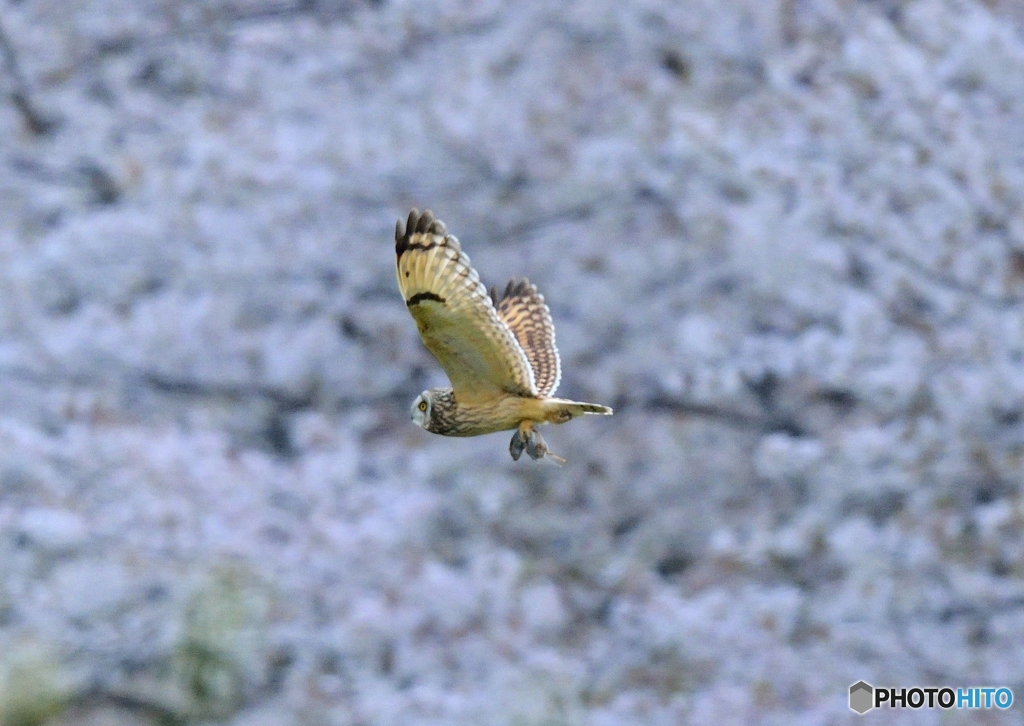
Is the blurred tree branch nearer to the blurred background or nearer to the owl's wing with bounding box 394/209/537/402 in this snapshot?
the blurred background

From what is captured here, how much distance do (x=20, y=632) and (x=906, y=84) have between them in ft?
12.0

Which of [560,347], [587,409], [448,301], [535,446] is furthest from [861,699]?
[448,301]

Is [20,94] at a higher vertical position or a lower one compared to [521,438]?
higher

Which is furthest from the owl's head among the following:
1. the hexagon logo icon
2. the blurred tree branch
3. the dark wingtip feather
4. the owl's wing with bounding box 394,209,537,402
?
the blurred tree branch

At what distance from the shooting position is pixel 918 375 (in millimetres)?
5449

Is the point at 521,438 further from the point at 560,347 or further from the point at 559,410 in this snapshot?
the point at 560,347

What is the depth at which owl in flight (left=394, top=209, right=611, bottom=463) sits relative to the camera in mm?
3385

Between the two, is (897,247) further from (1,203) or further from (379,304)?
(1,203)

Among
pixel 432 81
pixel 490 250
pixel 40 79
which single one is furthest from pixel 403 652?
pixel 40 79

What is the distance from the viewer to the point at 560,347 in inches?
208

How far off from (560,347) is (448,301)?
1905 mm

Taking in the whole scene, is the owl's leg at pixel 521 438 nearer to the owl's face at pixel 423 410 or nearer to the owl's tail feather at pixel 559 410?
the owl's tail feather at pixel 559 410

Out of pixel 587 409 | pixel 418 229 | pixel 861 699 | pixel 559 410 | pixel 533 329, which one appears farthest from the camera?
pixel 861 699

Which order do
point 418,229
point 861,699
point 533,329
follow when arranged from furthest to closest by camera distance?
1. point 861,699
2. point 533,329
3. point 418,229
